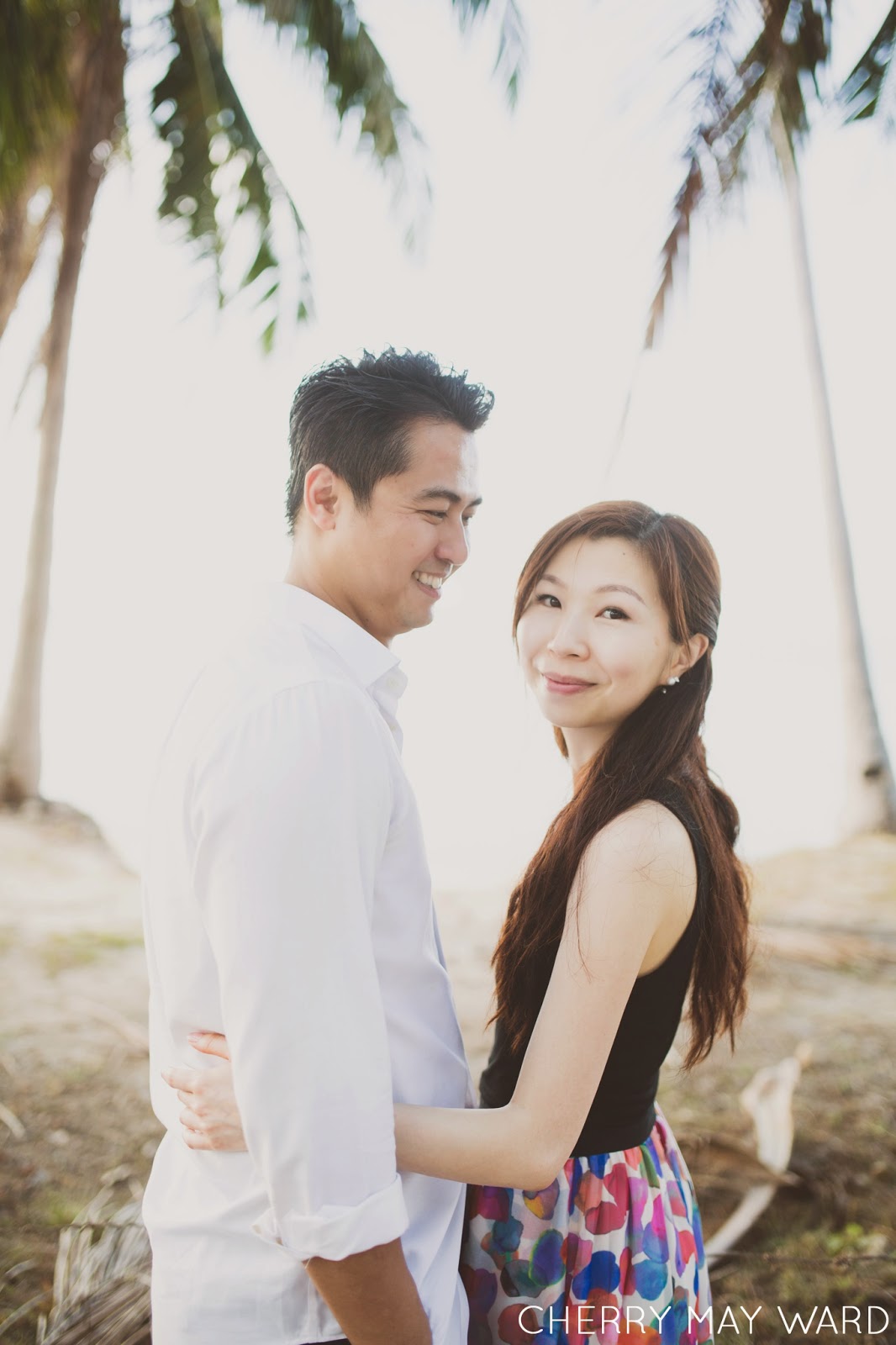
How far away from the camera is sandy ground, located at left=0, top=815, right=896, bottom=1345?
107 inches

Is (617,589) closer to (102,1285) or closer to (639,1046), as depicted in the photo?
(639,1046)

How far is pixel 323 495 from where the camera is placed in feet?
5.59

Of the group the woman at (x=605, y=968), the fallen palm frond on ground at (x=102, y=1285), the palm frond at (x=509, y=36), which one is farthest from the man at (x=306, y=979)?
the palm frond at (x=509, y=36)

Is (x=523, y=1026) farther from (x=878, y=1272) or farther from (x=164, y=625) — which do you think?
(x=164, y=625)

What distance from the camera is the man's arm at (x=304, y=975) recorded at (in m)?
1.16

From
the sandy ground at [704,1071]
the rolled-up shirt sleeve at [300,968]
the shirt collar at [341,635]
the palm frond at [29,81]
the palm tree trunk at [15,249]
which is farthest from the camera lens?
the palm tree trunk at [15,249]

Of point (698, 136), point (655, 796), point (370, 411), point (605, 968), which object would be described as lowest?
point (605, 968)

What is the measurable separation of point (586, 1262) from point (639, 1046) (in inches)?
14.4

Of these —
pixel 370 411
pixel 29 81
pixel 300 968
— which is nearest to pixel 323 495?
pixel 370 411

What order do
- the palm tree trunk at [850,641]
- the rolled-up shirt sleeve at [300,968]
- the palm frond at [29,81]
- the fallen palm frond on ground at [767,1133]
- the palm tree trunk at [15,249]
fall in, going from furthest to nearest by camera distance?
the palm tree trunk at [850,641] < the palm tree trunk at [15,249] < the palm frond at [29,81] < the fallen palm frond on ground at [767,1133] < the rolled-up shirt sleeve at [300,968]

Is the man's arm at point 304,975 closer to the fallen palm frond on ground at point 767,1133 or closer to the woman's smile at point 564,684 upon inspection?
the woman's smile at point 564,684

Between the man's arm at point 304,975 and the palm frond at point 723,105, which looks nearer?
the man's arm at point 304,975

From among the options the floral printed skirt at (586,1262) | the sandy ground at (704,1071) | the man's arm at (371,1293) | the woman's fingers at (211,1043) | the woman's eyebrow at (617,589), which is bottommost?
the sandy ground at (704,1071)

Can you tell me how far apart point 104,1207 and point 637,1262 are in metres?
2.19
